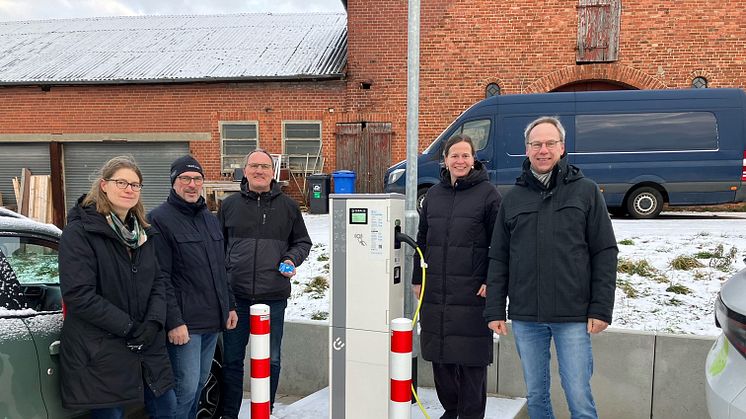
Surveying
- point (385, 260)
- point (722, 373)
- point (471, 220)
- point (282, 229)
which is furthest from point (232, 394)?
point (722, 373)

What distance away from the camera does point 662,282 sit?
543 centimetres

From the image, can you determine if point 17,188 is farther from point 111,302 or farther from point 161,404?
point 111,302

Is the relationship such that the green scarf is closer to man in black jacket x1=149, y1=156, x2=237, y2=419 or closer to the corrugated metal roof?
man in black jacket x1=149, y1=156, x2=237, y2=419

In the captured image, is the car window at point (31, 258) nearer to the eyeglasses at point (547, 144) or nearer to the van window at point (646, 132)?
the eyeglasses at point (547, 144)

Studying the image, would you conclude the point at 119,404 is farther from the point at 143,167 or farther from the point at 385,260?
the point at 143,167

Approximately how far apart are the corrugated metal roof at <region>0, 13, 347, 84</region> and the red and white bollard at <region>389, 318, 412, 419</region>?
1146 cm

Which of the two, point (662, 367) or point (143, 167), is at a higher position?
point (143, 167)

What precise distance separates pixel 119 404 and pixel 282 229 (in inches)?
61.4

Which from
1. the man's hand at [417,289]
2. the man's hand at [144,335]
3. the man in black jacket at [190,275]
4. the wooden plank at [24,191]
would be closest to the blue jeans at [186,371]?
the man in black jacket at [190,275]

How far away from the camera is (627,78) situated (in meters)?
12.6

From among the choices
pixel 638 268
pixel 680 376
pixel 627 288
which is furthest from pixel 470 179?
pixel 638 268

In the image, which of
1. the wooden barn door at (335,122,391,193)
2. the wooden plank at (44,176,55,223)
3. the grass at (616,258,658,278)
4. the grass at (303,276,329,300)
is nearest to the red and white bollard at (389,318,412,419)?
the grass at (303,276,329,300)

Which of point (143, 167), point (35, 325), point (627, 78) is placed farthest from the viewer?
point (143, 167)

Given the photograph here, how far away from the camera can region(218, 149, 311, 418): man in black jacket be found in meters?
3.73
